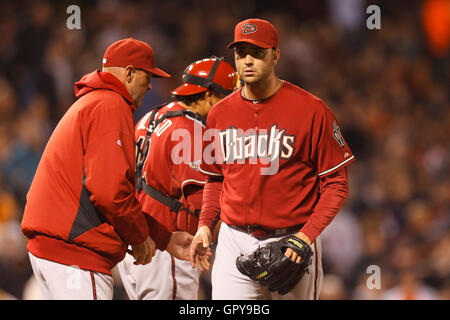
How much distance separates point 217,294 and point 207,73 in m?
1.49

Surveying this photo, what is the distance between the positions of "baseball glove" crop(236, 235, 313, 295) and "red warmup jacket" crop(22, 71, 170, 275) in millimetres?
597

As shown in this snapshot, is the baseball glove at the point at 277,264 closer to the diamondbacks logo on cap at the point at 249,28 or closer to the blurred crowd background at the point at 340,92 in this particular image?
the diamondbacks logo on cap at the point at 249,28

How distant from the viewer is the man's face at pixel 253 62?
3.51 m

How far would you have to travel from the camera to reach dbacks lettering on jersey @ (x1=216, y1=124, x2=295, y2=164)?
3488 mm

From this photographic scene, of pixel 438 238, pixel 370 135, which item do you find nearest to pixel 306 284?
pixel 438 238

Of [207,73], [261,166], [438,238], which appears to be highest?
[207,73]

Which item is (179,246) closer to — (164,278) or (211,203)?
(164,278)

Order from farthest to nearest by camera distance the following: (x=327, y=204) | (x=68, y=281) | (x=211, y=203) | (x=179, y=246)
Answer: (x=179, y=246)
(x=211, y=203)
(x=327, y=204)
(x=68, y=281)

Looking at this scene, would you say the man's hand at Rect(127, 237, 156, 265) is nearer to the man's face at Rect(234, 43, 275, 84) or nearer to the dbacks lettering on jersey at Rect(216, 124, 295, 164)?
the dbacks lettering on jersey at Rect(216, 124, 295, 164)

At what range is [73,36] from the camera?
8.41m

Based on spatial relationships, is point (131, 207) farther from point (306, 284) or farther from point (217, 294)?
point (306, 284)

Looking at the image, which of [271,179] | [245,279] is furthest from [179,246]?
[271,179]

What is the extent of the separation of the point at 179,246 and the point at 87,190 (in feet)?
3.49

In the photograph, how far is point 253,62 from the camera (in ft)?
11.5
